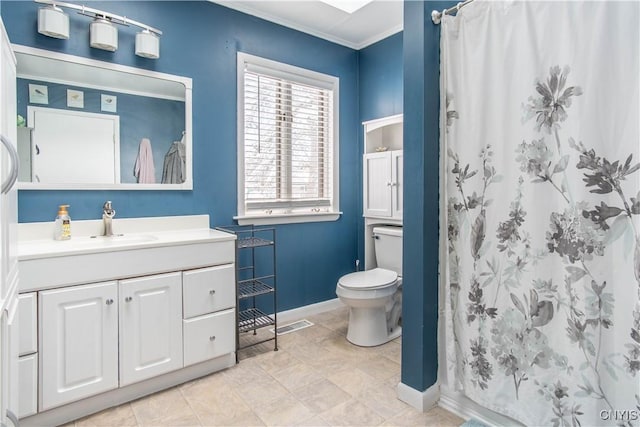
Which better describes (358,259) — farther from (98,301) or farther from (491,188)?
(98,301)

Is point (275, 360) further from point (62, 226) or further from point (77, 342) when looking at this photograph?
point (62, 226)

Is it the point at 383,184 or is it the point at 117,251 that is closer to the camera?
the point at 117,251

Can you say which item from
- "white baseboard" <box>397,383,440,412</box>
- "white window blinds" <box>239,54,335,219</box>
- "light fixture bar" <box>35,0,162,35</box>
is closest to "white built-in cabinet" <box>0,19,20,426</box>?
"light fixture bar" <box>35,0,162,35</box>

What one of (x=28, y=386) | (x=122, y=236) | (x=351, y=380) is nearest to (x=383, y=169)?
(x=351, y=380)

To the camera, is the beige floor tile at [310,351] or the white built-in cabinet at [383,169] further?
the white built-in cabinet at [383,169]

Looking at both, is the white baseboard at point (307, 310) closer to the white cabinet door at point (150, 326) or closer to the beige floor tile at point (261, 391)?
the beige floor tile at point (261, 391)

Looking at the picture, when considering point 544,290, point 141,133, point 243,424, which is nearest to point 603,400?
point 544,290

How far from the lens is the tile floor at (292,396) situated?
1741mm

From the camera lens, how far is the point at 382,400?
74.3 inches

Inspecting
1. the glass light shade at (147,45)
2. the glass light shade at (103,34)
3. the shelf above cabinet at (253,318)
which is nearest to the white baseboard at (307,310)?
the shelf above cabinet at (253,318)

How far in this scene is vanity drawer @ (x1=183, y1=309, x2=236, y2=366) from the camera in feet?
6.72

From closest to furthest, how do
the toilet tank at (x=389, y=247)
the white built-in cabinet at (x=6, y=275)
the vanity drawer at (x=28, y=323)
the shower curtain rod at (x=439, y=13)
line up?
the white built-in cabinet at (x=6, y=275), the vanity drawer at (x=28, y=323), the shower curtain rod at (x=439, y=13), the toilet tank at (x=389, y=247)

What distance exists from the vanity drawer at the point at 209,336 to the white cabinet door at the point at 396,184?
1478 mm

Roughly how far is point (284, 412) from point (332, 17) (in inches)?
107
